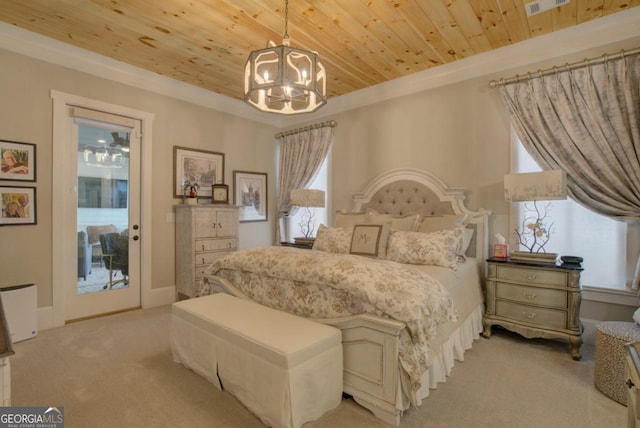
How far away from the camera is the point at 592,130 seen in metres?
2.84

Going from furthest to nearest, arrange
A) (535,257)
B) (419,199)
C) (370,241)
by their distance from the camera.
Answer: (419,199), (370,241), (535,257)

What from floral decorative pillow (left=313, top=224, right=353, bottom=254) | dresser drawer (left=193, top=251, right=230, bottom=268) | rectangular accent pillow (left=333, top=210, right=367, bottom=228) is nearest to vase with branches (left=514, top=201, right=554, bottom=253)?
rectangular accent pillow (left=333, top=210, right=367, bottom=228)

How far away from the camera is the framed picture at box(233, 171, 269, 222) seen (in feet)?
16.4

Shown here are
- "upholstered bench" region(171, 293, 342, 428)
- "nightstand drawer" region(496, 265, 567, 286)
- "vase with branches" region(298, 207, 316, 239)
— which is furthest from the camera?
"vase with branches" region(298, 207, 316, 239)

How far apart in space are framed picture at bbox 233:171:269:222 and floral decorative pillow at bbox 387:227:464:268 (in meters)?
2.74

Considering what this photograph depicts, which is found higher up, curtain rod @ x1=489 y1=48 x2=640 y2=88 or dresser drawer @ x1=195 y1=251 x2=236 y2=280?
curtain rod @ x1=489 y1=48 x2=640 y2=88

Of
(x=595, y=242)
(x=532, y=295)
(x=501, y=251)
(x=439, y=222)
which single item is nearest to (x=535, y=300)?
(x=532, y=295)

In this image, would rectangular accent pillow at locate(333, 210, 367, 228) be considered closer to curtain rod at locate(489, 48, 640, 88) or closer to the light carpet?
the light carpet

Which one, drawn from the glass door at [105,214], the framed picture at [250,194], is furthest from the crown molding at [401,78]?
the framed picture at [250,194]

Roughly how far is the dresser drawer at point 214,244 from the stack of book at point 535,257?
11.1 feet

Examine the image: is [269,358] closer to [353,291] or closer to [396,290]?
[353,291]

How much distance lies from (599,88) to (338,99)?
3.02 m

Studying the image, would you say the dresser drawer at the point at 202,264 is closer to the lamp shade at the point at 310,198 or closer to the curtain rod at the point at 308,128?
the lamp shade at the point at 310,198

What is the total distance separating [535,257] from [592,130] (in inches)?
49.0
